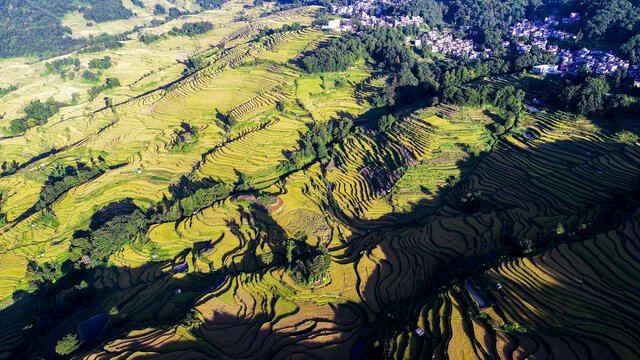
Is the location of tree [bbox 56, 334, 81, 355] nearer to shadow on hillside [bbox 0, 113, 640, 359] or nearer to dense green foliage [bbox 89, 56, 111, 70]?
shadow on hillside [bbox 0, 113, 640, 359]

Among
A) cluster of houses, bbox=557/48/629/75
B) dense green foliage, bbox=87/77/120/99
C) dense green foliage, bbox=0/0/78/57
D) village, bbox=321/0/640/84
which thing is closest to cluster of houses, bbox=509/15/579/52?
village, bbox=321/0/640/84

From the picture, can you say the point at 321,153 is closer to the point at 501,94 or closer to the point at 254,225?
the point at 254,225

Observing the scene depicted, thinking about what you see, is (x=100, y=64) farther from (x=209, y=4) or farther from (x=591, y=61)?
(x=591, y=61)

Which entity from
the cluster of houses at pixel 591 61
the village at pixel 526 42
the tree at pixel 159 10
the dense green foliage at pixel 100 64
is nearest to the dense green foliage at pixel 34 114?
the dense green foliage at pixel 100 64

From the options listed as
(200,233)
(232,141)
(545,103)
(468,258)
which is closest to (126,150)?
(232,141)

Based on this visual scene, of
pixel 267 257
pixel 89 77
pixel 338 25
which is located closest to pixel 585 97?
pixel 267 257
